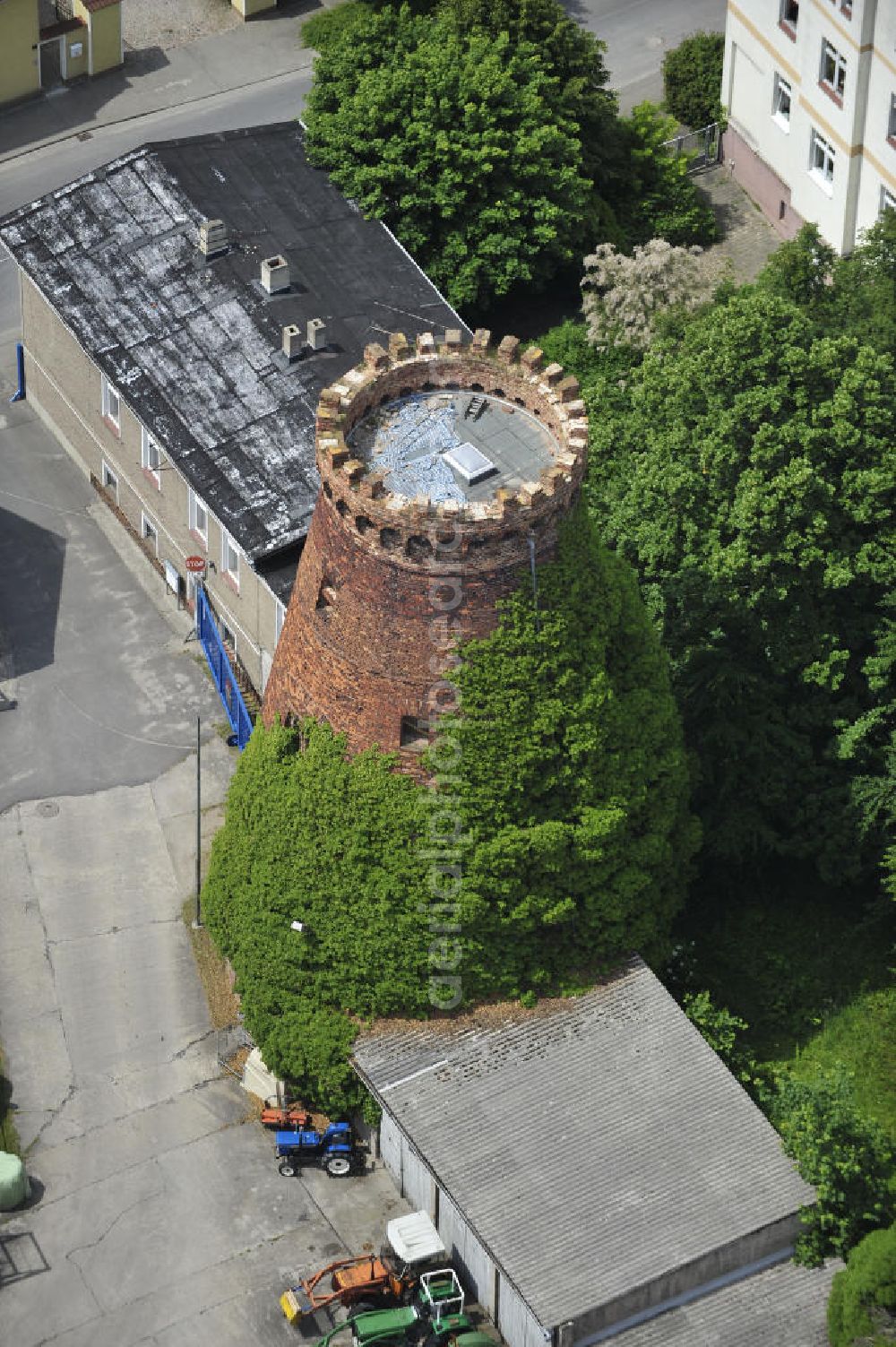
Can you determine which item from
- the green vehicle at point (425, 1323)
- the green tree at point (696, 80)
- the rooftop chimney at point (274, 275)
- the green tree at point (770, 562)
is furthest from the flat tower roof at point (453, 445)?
the green tree at point (696, 80)

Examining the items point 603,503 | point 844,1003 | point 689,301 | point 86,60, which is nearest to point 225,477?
point 603,503

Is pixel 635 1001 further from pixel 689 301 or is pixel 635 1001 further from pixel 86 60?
pixel 86 60

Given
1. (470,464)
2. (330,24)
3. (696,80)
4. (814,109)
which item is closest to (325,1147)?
(470,464)

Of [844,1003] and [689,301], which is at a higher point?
[689,301]

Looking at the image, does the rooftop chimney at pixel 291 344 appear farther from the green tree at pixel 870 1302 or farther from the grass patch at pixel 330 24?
the green tree at pixel 870 1302

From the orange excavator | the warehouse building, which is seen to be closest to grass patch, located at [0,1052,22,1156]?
the orange excavator

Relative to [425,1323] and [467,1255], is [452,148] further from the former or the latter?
[425,1323]

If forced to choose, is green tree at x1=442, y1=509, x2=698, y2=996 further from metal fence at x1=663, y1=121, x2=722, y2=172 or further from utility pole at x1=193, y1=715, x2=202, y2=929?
metal fence at x1=663, y1=121, x2=722, y2=172
